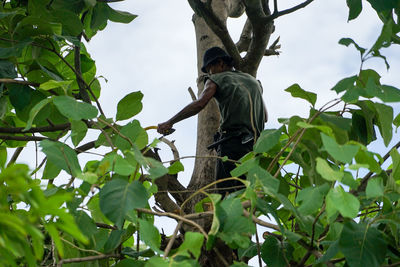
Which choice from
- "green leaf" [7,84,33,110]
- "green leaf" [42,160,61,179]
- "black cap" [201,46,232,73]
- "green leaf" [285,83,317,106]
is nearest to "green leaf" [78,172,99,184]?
"green leaf" [42,160,61,179]

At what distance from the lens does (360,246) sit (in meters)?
1.57

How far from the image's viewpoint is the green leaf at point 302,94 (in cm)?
209

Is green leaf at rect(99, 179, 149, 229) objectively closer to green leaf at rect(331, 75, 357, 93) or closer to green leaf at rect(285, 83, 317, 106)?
green leaf at rect(331, 75, 357, 93)

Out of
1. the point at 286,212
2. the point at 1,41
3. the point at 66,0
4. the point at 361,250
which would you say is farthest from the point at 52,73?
the point at 361,250

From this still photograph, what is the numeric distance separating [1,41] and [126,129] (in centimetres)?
122

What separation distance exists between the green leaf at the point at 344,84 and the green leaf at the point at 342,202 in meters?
0.36

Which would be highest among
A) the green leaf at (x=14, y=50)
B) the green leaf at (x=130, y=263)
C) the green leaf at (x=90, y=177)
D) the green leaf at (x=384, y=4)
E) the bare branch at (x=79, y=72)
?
the green leaf at (x=384, y=4)

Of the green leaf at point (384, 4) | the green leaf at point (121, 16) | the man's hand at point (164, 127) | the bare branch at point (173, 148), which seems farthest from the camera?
the bare branch at point (173, 148)

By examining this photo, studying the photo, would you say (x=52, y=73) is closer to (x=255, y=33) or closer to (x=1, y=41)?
(x=1, y=41)

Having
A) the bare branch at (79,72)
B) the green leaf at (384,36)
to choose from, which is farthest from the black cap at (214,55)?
the green leaf at (384,36)

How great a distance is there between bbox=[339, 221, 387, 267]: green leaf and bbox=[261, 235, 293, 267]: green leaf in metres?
0.34

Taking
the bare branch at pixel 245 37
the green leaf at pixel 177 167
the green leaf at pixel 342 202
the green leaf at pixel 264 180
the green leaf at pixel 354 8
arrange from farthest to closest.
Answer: the bare branch at pixel 245 37 → the green leaf at pixel 177 167 → the green leaf at pixel 354 8 → the green leaf at pixel 264 180 → the green leaf at pixel 342 202

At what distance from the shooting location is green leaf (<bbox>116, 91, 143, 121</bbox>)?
2189 mm

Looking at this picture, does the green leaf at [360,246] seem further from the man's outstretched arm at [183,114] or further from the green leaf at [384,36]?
the man's outstretched arm at [183,114]
